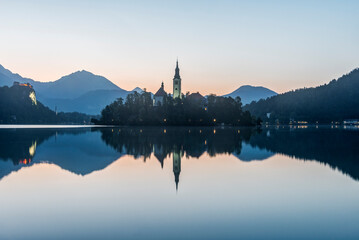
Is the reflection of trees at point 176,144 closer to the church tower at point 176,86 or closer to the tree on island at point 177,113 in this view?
the tree on island at point 177,113

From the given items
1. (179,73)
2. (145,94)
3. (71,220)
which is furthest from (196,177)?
(179,73)

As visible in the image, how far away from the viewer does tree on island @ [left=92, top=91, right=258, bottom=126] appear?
140125mm

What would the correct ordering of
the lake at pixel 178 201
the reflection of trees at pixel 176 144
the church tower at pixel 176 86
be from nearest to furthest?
the lake at pixel 178 201, the reflection of trees at pixel 176 144, the church tower at pixel 176 86

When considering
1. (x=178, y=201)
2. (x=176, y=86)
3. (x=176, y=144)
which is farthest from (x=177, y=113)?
(x=178, y=201)

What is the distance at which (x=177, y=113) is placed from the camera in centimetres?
14075

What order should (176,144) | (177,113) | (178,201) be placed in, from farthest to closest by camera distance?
(177,113)
(176,144)
(178,201)

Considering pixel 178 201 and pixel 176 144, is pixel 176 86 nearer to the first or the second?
pixel 176 144

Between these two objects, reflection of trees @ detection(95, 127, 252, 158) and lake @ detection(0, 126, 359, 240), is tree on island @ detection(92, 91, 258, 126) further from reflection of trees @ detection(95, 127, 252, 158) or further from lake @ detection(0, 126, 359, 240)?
lake @ detection(0, 126, 359, 240)

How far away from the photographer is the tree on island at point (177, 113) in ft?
460

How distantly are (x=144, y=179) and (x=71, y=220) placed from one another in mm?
6889

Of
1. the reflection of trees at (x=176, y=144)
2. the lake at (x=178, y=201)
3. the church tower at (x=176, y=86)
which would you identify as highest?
the church tower at (x=176, y=86)

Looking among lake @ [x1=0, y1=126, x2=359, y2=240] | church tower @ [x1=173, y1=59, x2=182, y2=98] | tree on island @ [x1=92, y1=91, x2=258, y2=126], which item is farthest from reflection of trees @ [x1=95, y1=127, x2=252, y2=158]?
church tower @ [x1=173, y1=59, x2=182, y2=98]

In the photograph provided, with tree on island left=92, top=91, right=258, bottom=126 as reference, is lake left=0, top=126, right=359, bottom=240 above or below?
below

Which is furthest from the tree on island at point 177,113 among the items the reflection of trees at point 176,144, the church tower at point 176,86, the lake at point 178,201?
the lake at point 178,201
